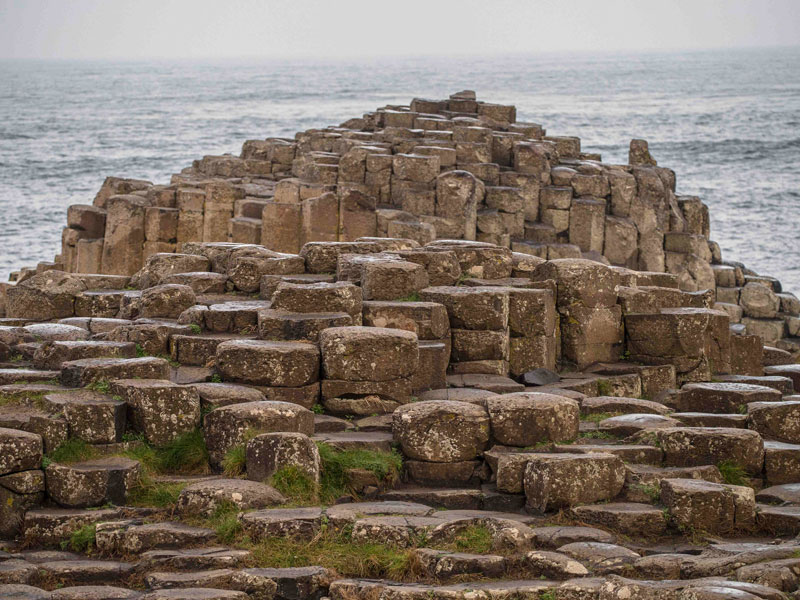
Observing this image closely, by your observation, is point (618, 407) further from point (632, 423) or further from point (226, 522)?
point (226, 522)

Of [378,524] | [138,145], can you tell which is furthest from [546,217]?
[138,145]

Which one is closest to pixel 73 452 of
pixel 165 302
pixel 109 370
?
pixel 109 370

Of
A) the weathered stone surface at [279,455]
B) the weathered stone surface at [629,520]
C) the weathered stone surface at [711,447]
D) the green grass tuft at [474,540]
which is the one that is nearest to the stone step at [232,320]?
the weathered stone surface at [279,455]

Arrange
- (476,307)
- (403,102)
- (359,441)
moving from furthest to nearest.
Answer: (403,102) → (476,307) → (359,441)

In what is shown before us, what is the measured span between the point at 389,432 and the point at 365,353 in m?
1.06

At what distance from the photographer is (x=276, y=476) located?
46.8 feet

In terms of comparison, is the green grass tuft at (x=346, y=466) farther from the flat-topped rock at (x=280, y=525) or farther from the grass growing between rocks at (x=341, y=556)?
the grass growing between rocks at (x=341, y=556)

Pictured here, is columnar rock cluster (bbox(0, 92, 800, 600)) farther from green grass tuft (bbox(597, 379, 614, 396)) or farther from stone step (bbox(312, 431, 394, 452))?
green grass tuft (bbox(597, 379, 614, 396))

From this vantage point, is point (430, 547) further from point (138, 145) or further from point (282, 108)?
point (282, 108)

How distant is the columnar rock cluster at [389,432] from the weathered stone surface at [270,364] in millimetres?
33

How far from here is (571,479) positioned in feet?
46.3

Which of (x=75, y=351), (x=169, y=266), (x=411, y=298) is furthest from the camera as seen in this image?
(x=169, y=266)

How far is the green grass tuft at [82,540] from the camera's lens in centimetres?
1325

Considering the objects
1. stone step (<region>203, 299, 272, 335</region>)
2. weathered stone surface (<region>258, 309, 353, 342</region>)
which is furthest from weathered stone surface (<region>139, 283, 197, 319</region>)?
weathered stone surface (<region>258, 309, 353, 342</region>)
